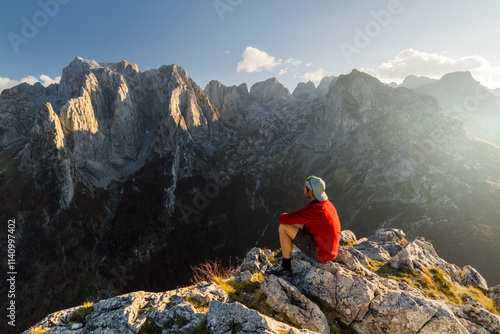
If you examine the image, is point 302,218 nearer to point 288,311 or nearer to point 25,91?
point 288,311

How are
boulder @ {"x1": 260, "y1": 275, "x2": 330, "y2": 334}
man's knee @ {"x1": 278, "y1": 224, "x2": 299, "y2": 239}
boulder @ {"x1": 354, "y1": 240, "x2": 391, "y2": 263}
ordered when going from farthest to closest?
boulder @ {"x1": 354, "y1": 240, "x2": 391, "y2": 263} → man's knee @ {"x1": 278, "y1": 224, "x2": 299, "y2": 239} → boulder @ {"x1": 260, "y1": 275, "x2": 330, "y2": 334}

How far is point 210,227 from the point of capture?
9681 centimetres

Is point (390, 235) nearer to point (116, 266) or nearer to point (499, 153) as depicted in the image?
point (499, 153)

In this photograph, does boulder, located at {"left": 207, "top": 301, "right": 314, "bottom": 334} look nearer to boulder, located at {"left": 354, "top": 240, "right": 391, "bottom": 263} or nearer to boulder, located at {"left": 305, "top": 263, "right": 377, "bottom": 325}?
boulder, located at {"left": 305, "top": 263, "right": 377, "bottom": 325}

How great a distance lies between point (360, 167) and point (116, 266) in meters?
105

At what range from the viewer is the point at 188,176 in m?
112

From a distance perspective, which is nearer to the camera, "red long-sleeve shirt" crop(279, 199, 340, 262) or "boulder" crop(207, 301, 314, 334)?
"boulder" crop(207, 301, 314, 334)

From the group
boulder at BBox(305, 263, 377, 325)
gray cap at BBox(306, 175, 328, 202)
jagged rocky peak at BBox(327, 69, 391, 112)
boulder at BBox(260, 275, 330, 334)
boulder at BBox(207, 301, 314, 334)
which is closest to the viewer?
boulder at BBox(207, 301, 314, 334)

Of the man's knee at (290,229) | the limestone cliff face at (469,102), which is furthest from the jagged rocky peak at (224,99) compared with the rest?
the man's knee at (290,229)

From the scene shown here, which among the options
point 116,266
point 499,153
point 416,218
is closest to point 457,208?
point 416,218

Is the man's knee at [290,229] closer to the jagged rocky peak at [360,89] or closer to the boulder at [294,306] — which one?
the boulder at [294,306]

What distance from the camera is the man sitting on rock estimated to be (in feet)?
25.2

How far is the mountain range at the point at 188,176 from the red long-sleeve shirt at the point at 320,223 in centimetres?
5451

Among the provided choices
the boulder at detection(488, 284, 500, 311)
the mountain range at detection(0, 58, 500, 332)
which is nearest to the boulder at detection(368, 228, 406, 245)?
the boulder at detection(488, 284, 500, 311)
